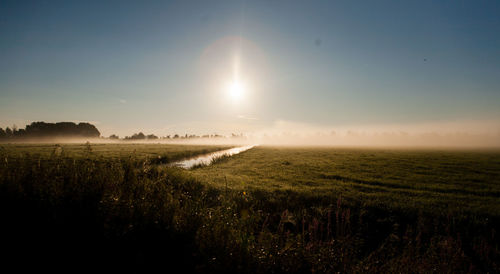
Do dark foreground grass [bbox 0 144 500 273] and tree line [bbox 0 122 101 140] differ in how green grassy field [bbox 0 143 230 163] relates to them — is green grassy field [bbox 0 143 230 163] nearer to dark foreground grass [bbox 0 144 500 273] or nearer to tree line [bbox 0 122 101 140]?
dark foreground grass [bbox 0 144 500 273]

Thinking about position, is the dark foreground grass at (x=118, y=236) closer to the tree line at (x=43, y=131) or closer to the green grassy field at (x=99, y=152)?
the green grassy field at (x=99, y=152)

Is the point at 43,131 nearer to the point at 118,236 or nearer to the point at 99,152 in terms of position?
the point at 99,152

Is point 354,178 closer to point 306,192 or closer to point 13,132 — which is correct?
point 306,192

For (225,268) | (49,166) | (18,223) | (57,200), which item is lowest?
(225,268)

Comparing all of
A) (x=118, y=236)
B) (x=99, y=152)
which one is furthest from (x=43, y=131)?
(x=118, y=236)

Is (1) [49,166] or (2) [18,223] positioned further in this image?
(1) [49,166]

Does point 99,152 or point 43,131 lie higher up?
point 43,131

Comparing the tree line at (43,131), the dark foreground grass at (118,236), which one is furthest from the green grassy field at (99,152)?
the tree line at (43,131)

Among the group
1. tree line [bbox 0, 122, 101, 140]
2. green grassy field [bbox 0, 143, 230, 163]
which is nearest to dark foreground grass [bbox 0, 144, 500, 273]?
green grassy field [bbox 0, 143, 230, 163]

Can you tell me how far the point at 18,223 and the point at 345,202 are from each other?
1084 centimetres

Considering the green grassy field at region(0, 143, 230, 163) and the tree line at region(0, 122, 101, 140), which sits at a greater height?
the tree line at region(0, 122, 101, 140)

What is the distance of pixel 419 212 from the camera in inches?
336

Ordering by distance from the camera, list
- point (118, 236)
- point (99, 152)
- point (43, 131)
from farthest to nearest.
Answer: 1. point (43, 131)
2. point (99, 152)
3. point (118, 236)

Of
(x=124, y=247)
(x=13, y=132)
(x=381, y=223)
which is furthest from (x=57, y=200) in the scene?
(x=13, y=132)
